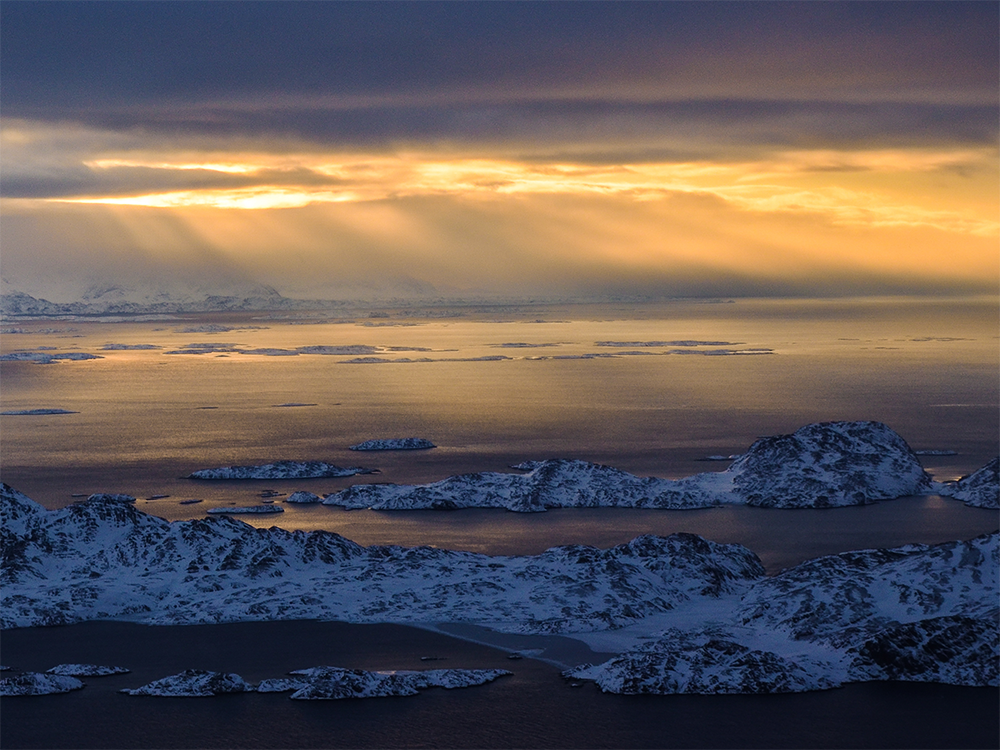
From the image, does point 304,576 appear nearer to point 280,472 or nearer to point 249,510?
point 249,510

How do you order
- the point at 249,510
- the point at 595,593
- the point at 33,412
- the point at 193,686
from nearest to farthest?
1. the point at 193,686
2. the point at 595,593
3. the point at 249,510
4. the point at 33,412

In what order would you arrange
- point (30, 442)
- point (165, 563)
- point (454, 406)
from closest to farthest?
point (165, 563)
point (30, 442)
point (454, 406)

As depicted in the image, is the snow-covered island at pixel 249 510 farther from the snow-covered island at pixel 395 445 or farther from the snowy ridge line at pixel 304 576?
the snow-covered island at pixel 395 445

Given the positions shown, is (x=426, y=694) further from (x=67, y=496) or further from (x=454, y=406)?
(x=454, y=406)

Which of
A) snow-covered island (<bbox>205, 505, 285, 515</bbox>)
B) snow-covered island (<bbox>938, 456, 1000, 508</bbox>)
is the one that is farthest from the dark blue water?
snow-covered island (<bbox>938, 456, 1000, 508</bbox>)

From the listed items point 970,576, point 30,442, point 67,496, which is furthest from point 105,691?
point 30,442

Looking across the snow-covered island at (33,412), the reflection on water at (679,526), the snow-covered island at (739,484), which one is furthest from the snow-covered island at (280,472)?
the snow-covered island at (33,412)

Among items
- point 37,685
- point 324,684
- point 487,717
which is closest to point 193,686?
point 324,684

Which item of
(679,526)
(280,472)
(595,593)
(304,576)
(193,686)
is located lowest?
(193,686)
